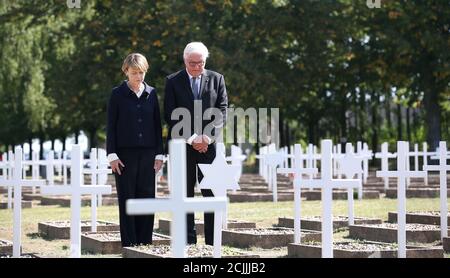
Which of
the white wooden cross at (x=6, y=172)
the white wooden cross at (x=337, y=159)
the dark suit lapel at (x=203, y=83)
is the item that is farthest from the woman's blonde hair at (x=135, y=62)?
the white wooden cross at (x=337, y=159)

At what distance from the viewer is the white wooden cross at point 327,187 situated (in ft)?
26.7

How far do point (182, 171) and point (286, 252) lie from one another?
4.90 m

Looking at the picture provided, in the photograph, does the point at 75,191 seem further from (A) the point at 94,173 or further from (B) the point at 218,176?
(A) the point at 94,173

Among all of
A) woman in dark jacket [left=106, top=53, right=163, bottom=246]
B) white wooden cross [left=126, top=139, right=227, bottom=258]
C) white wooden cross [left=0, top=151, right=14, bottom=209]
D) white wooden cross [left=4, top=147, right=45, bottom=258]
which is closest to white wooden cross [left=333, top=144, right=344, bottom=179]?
white wooden cross [left=0, top=151, right=14, bottom=209]

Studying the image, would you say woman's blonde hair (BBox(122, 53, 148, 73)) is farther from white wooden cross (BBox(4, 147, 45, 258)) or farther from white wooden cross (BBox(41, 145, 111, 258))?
white wooden cross (BBox(41, 145, 111, 258))

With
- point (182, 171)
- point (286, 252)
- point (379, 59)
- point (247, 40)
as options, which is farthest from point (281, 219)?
point (379, 59)

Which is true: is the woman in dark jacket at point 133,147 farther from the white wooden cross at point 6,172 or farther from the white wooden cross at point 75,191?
the white wooden cross at point 75,191

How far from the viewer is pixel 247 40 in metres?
29.8

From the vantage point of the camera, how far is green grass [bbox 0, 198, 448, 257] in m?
12.0

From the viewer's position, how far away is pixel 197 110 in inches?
384

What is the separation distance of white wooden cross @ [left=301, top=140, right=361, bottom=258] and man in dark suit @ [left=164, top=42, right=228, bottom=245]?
134cm

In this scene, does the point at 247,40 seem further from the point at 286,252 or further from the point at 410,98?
the point at 286,252

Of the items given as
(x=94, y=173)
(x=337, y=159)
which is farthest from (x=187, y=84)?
(x=337, y=159)

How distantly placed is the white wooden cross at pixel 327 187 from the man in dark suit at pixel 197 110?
1.34 m
